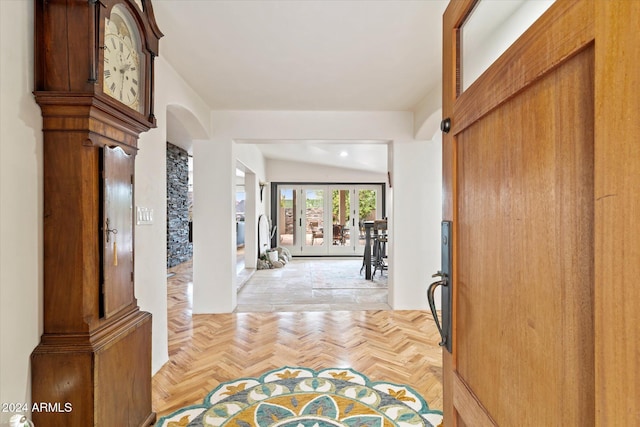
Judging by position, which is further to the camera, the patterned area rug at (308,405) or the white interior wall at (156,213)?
the white interior wall at (156,213)

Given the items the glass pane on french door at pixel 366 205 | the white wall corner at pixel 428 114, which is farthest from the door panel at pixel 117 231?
the glass pane on french door at pixel 366 205

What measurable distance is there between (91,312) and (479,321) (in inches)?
54.5

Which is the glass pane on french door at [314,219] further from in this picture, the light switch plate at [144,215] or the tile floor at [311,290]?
the light switch plate at [144,215]

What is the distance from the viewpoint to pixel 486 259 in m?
0.77

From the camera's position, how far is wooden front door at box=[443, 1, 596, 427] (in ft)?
1.55

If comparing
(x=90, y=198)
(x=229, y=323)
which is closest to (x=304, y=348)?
(x=229, y=323)

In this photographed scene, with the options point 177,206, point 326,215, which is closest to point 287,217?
point 326,215

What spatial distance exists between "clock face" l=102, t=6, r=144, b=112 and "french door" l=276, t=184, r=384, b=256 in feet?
23.5

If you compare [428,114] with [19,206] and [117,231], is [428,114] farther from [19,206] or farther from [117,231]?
[19,206]

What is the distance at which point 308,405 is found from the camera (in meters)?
1.88

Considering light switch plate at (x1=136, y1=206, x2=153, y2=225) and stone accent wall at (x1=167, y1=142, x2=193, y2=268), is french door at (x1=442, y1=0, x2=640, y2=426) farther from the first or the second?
stone accent wall at (x1=167, y1=142, x2=193, y2=268)

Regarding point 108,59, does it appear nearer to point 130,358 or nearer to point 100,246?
point 100,246

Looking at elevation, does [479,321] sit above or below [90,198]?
below

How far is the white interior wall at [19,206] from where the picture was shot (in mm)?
1065
